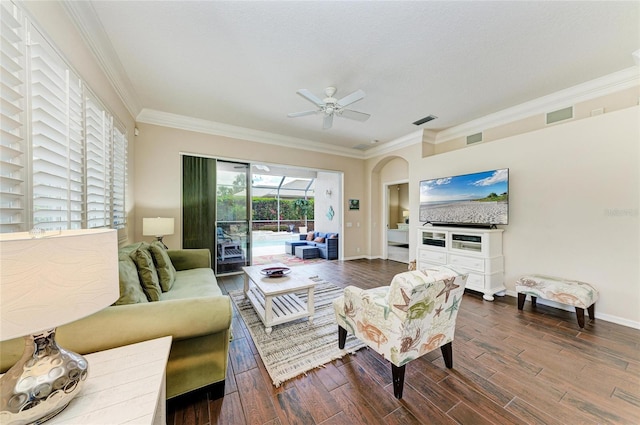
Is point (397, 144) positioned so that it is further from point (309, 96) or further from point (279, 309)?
point (279, 309)

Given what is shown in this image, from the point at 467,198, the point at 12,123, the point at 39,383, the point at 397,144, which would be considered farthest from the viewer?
the point at 397,144

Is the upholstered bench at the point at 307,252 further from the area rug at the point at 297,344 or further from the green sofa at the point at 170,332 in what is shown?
the green sofa at the point at 170,332

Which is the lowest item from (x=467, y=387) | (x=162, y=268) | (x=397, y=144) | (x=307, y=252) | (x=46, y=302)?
(x=467, y=387)

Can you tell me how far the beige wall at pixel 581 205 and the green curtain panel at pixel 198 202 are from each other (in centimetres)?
505

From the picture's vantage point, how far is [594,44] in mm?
2385

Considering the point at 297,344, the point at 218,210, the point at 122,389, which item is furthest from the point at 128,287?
the point at 218,210

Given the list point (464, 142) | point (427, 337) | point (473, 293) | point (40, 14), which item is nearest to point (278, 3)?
point (40, 14)

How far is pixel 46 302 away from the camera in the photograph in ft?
2.27

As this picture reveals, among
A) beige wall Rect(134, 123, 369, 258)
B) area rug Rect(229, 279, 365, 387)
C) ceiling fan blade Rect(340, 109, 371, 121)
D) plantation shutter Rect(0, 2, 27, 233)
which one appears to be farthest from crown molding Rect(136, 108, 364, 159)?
area rug Rect(229, 279, 365, 387)

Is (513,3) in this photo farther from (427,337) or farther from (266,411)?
(266,411)

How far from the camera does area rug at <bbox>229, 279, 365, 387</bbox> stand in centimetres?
199

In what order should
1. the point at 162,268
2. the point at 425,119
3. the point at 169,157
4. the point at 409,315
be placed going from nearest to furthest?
1. the point at 409,315
2. the point at 162,268
3. the point at 169,157
4. the point at 425,119

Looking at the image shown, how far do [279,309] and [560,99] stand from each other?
4871mm

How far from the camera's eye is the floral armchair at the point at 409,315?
1.54 meters
